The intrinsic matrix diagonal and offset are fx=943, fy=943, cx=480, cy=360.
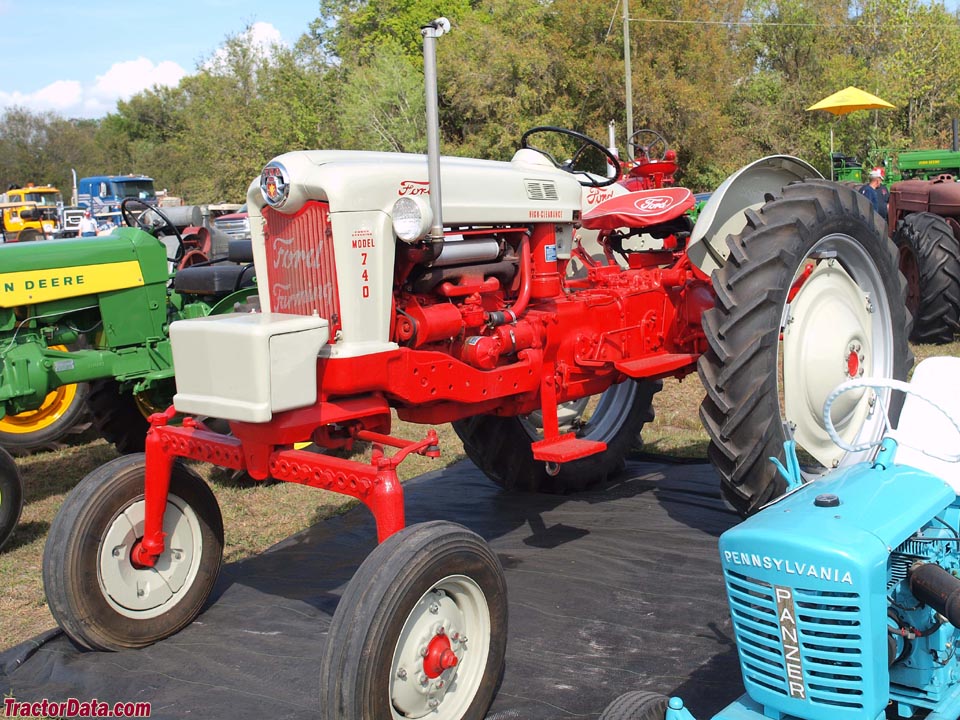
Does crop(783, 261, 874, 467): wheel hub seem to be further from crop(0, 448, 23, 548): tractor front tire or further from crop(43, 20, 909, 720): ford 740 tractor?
crop(0, 448, 23, 548): tractor front tire

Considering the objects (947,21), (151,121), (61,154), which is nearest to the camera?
(947,21)

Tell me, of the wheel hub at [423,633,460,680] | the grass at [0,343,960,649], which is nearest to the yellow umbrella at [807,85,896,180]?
the grass at [0,343,960,649]

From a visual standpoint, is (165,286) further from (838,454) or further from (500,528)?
(838,454)

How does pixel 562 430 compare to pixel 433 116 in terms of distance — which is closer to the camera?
pixel 433 116

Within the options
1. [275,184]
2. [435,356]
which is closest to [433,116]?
[275,184]

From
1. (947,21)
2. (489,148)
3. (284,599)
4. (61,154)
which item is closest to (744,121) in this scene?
(947,21)

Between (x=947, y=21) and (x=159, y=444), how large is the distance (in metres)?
30.7

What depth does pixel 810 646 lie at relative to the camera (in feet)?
6.72

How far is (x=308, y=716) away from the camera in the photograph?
9.65 feet

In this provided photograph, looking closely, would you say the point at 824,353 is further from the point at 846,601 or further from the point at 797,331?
the point at 846,601

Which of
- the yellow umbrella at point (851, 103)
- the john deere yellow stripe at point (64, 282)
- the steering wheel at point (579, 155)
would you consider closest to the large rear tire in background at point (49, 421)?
the john deere yellow stripe at point (64, 282)

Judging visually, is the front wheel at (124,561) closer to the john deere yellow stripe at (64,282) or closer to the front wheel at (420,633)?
the front wheel at (420,633)

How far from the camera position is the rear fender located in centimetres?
434

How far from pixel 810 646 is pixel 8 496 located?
4.02m
